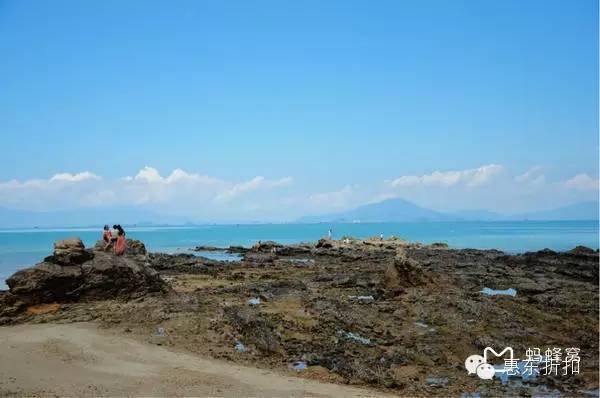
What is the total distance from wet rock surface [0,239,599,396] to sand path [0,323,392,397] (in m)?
0.98

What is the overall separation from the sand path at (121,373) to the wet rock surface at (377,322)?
38.5 inches

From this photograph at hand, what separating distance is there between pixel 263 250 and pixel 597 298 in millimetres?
37731

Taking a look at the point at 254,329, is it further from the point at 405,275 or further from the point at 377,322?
the point at 405,275

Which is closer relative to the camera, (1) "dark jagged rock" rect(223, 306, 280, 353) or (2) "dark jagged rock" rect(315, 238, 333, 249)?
(1) "dark jagged rock" rect(223, 306, 280, 353)

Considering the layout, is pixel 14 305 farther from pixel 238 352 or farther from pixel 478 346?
pixel 478 346

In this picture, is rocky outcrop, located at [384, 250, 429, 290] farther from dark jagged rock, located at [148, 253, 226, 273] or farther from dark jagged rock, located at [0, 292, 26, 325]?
dark jagged rock, located at [148, 253, 226, 273]

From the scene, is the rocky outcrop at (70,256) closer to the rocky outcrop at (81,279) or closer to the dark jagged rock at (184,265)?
the rocky outcrop at (81,279)

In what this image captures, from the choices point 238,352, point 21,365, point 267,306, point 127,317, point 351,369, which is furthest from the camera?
point 267,306

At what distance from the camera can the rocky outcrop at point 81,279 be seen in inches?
677

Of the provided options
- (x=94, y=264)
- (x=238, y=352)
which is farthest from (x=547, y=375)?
(x=94, y=264)

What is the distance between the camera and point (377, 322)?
54.2ft

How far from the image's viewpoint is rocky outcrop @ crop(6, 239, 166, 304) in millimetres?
17188

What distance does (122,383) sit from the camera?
10195 millimetres

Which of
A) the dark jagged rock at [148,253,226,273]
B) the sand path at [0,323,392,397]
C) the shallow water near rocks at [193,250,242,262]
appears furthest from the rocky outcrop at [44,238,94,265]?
the shallow water near rocks at [193,250,242,262]
